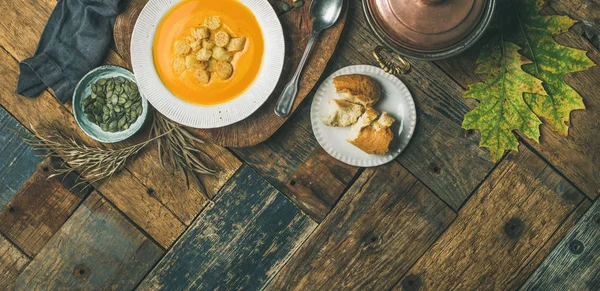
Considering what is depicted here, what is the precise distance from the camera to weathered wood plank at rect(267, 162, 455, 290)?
1.51 meters

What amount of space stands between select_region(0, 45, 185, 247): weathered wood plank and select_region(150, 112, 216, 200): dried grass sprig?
0.07m

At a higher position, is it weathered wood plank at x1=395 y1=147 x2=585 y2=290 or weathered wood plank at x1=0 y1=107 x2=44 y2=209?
weathered wood plank at x1=395 y1=147 x2=585 y2=290

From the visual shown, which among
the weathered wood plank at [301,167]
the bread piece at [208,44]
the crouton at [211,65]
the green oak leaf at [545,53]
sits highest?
the green oak leaf at [545,53]

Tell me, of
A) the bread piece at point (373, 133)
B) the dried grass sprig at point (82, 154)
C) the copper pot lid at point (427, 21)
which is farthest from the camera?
the dried grass sprig at point (82, 154)

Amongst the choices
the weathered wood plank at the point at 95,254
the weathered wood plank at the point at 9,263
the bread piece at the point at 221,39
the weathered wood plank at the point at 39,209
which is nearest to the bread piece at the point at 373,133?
the bread piece at the point at 221,39

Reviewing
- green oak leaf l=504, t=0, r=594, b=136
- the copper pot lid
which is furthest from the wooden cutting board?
green oak leaf l=504, t=0, r=594, b=136

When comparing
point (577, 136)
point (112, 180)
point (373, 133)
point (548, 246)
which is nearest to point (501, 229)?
point (548, 246)

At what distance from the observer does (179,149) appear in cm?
151

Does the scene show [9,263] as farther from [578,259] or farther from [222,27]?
[578,259]

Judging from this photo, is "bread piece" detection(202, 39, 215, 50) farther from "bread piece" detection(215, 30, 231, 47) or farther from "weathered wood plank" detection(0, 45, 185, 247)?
"weathered wood plank" detection(0, 45, 185, 247)

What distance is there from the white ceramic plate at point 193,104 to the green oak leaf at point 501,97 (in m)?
0.58

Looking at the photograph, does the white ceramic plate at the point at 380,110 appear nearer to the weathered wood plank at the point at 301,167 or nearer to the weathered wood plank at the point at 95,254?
the weathered wood plank at the point at 301,167

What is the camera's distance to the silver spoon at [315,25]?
139cm

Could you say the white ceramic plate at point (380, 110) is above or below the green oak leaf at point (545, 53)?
below
